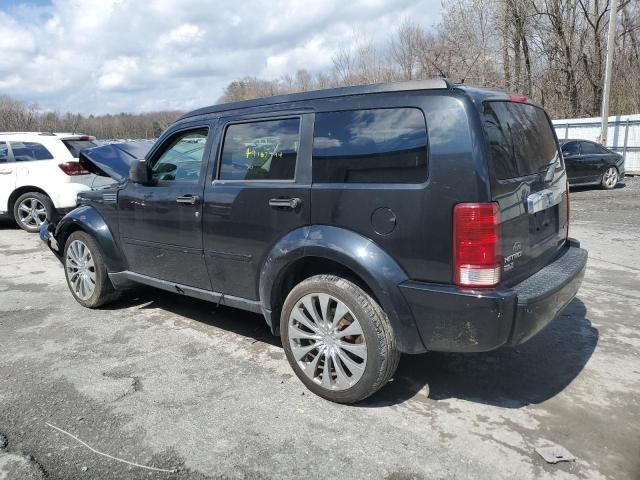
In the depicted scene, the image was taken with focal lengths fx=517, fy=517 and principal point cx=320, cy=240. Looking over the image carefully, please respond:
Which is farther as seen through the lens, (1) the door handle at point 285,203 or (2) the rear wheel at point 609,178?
(2) the rear wheel at point 609,178

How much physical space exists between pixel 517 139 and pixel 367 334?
149 centimetres

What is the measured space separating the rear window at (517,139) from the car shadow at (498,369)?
4.65ft

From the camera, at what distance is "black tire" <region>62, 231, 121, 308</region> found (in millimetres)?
4871

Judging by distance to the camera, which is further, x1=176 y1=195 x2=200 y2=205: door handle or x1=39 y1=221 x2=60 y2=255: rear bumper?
x1=39 y1=221 x2=60 y2=255: rear bumper

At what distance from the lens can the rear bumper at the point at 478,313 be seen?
268cm

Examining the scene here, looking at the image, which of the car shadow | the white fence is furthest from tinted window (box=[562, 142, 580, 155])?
the car shadow

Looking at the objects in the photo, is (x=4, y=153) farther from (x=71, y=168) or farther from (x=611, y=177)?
(x=611, y=177)

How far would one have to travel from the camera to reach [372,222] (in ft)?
9.67

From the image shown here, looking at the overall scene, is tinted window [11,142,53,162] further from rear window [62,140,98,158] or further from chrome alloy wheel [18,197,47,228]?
chrome alloy wheel [18,197,47,228]

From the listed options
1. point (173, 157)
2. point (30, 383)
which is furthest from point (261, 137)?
point (30, 383)

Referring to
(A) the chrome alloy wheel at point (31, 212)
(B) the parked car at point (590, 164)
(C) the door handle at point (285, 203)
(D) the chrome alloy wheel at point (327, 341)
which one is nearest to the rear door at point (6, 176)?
(A) the chrome alloy wheel at point (31, 212)

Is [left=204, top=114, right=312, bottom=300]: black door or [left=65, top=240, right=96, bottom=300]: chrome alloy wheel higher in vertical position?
[left=204, top=114, right=312, bottom=300]: black door

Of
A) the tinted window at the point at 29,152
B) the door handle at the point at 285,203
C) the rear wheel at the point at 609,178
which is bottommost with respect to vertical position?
the rear wheel at the point at 609,178

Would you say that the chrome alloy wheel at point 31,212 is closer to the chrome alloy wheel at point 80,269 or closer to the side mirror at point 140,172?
the chrome alloy wheel at point 80,269
